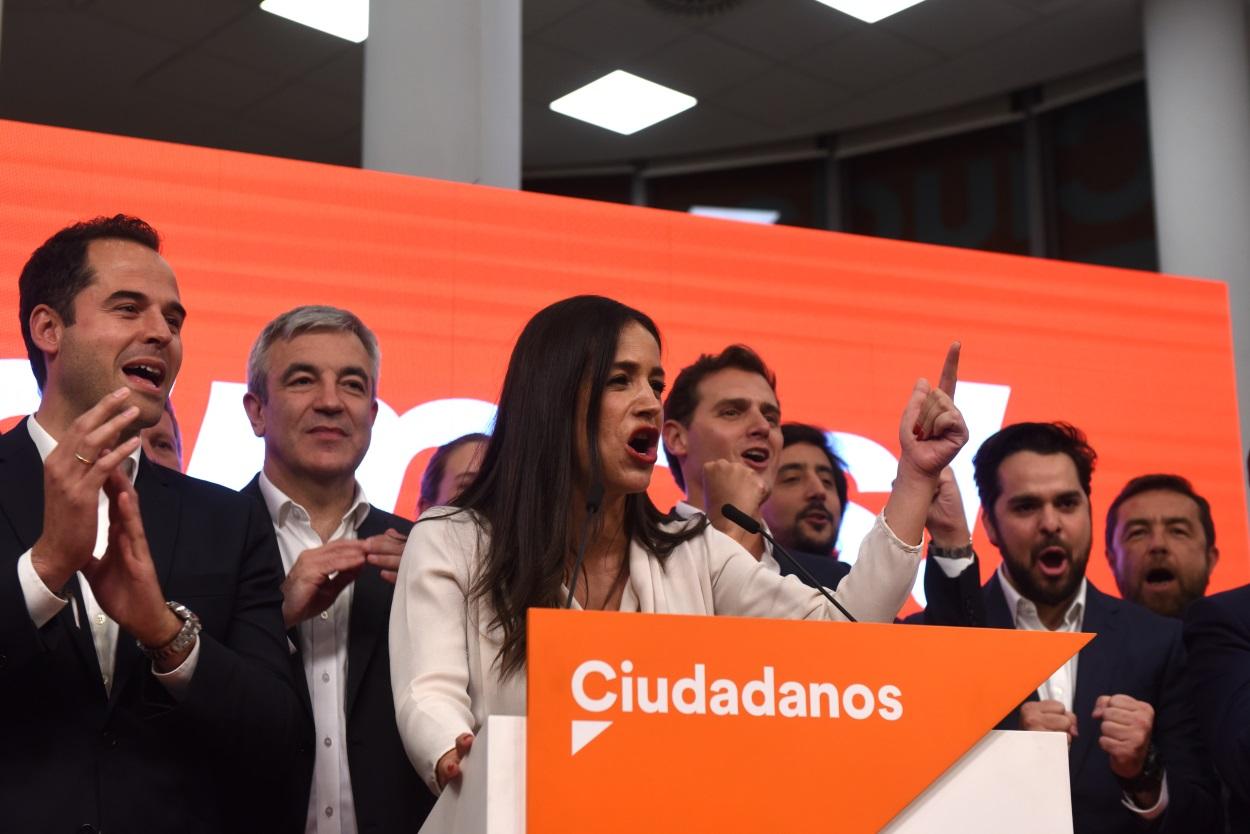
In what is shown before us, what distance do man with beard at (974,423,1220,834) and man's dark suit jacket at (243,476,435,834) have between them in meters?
1.14

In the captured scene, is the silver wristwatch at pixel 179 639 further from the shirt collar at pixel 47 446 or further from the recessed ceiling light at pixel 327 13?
the recessed ceiling light at pixel 327 13

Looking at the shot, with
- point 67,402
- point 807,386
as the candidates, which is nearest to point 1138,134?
point 807,386

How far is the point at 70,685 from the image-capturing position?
2174mm

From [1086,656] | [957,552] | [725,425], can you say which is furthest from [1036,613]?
[725,425]

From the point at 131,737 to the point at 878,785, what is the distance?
1.14 metres

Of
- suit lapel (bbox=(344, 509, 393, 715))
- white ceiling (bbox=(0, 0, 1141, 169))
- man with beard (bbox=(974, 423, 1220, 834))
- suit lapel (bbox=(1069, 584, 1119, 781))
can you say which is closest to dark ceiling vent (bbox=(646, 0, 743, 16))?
white ceiling (bbox=(0, 0, 1141, 169))

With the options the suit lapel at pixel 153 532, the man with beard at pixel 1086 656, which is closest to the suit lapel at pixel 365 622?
the suit lapel at pixel 153 532

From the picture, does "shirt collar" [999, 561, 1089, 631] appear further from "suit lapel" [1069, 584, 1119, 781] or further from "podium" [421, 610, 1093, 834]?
"podium" [421, 610, 1093, 834]

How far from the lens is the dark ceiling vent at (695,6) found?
6.91 metres

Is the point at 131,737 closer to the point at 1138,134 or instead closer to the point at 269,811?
the point at 269,811

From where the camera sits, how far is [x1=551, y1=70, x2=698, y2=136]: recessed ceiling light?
7.62 m

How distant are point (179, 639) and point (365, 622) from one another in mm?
631

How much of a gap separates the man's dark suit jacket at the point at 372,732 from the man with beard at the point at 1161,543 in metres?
2.27

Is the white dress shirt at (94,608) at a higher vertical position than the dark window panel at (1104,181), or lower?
lower
